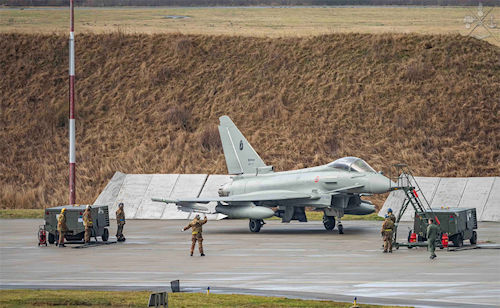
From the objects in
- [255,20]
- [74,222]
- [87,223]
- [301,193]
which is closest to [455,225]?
[301,193]

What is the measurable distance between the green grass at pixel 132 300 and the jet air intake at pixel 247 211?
16432 mm

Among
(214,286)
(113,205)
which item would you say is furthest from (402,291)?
(113,205)

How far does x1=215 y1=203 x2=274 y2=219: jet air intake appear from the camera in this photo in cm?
3434

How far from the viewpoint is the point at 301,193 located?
34656 mm

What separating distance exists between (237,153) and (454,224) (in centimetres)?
A: 1324

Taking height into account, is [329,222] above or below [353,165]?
below

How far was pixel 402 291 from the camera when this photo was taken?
18.2 m

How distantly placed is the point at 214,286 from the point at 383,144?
37.8 m

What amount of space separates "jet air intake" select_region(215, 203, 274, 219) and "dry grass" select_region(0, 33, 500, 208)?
733 inches

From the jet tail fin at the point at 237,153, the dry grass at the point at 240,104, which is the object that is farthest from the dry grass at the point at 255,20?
the jet tail fin at the point at 237,153

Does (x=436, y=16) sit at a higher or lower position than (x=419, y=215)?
higher

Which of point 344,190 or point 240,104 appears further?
point 240,104

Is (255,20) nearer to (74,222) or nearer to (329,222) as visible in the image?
(329,222)

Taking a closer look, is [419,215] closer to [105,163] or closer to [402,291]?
[402,291]
